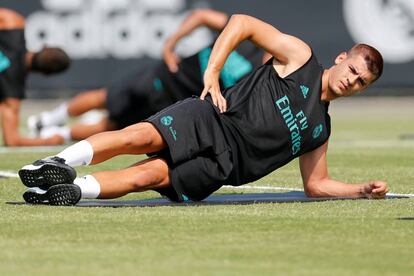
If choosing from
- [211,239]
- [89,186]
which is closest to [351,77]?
[89,186]

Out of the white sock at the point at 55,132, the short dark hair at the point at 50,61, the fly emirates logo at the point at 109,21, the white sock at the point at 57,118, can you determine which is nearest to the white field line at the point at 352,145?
the white sock at the point at 55,132

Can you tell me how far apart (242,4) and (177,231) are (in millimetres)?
16689

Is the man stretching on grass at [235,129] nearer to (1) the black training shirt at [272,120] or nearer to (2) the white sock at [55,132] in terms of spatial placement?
(1) the black training shirt at [272,120]

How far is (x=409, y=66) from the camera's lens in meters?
23.6

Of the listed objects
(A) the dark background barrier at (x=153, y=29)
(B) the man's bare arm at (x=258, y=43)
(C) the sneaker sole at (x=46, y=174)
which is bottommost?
(A) the dark background barrier at (x=153, y=29)

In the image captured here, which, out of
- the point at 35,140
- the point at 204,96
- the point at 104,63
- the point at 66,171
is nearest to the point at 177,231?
the point at 66,171

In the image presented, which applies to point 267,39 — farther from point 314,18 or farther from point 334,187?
point 314,18

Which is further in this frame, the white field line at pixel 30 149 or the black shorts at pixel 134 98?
the black shorts at pixel 134 98

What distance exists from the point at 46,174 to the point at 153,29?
15.2 metres

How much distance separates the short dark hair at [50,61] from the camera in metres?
15.9

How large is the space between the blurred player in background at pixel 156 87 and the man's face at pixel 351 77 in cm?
480

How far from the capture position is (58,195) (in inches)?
317

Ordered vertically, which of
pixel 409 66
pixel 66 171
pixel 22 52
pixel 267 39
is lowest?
pixel 409 66

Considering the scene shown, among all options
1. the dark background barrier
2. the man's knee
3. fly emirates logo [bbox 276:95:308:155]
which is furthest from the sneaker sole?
the dark background barrier
